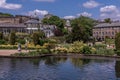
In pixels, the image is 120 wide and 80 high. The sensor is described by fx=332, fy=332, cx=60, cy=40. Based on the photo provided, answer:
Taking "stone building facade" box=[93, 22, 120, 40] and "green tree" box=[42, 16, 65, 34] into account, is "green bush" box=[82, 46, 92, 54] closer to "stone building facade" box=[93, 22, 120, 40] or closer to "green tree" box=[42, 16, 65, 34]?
"stone building facade" box=[93, 22, 120, 40]

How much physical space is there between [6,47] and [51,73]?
1261 inches

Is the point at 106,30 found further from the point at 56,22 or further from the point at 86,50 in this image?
the point at 86,50

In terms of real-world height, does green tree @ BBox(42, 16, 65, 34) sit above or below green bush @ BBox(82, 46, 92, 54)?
above

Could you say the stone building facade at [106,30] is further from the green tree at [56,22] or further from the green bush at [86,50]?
the green bush at [86,50]

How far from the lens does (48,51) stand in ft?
175

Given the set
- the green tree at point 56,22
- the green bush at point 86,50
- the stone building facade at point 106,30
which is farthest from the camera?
the green tree at point 56,22

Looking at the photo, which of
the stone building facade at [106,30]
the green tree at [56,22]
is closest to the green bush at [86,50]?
the stone building facade at [106,30]

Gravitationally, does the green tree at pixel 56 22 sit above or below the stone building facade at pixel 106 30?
above

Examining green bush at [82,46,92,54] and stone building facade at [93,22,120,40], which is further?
stone building facade at [93,22,120,40]

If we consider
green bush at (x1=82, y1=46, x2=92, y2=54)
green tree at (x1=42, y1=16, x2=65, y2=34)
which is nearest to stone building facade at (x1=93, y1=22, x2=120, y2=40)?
green tree at (x1=42, y1=16, x2=65, y2=34)

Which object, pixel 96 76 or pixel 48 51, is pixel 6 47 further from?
pixel 96 76

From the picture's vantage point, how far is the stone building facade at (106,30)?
122312 millimetres

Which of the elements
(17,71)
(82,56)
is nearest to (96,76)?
(17,71)

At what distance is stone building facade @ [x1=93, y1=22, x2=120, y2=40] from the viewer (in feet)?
401
